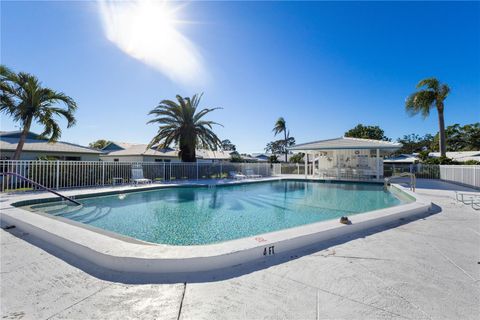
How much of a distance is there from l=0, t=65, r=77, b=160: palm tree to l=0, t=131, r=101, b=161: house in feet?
13.7

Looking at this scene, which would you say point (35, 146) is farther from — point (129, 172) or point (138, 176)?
point (138, 176)

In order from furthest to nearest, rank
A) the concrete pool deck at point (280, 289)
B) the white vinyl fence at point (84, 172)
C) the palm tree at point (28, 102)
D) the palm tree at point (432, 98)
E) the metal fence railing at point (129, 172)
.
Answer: the palm tree at point (432, 98), the palm tree at point (28, 102), the metal fence railing at point (129, 172), the white vinyl fence at point (84, 172), the concrete pool deck at point (280, 289)

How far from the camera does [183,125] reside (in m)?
18.4

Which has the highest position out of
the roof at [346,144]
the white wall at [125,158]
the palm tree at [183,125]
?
the palm tree at [183,125]

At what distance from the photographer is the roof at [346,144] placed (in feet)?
53.5

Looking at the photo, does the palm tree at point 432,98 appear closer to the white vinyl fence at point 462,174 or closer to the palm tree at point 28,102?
the white vinyl fence at point 462,174

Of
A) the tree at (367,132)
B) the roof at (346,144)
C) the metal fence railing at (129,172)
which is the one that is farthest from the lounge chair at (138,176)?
the tree at (367,132)

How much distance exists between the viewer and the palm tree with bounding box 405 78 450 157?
63.0ft

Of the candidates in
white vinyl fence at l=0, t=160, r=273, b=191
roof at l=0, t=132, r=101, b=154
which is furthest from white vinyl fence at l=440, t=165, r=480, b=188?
roof at l=0, t=132, r=101, b=154

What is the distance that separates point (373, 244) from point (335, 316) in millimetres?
2441

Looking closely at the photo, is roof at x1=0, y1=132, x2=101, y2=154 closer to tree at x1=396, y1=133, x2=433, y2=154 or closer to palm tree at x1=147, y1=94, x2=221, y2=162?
palm tree at x1=147, y1=94, x2=221, y2=162

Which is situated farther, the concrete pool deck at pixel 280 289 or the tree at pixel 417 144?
the tree at pixel 417 144

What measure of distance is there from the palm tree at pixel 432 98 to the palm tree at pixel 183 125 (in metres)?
18.8

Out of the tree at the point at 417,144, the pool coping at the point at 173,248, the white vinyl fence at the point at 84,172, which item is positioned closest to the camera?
the pool coping at the point at 173,248
